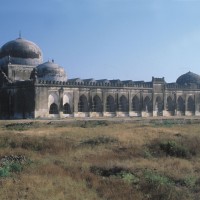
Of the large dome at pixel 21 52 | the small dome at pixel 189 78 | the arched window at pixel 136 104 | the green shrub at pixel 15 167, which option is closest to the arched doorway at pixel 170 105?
the arched window at pixel 136 104

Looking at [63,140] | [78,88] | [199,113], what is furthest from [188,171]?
[199,113]

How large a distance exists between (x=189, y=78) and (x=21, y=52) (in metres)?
31.0

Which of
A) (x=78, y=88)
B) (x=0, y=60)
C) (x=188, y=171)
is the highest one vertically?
(x=0, y=60)

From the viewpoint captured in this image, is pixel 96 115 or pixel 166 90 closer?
pixel 96 115

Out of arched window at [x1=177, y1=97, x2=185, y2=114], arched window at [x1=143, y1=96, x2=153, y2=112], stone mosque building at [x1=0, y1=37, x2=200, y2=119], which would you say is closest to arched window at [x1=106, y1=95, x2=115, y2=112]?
stone mosque building at [x1=0, y1=37, x2=200, y2=119]

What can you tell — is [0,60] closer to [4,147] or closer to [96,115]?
[96,115]

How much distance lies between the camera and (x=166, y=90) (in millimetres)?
56406

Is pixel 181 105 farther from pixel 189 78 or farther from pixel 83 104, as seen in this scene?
pixel 83 104

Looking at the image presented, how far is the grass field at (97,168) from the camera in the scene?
35.3 feet

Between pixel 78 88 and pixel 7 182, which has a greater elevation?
pixel 78 88

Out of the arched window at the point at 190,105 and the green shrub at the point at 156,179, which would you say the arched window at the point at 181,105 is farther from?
the green shrub at the point at 156,179

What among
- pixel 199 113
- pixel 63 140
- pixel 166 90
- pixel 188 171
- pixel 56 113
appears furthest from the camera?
pixel 199 113

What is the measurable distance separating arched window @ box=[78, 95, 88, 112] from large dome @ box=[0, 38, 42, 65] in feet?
25.6

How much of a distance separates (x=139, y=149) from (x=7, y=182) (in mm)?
8720
